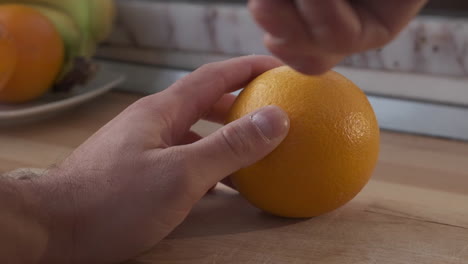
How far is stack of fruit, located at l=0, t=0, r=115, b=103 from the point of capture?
1097mm

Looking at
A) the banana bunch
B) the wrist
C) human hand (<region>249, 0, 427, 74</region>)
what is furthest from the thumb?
the banana bunch

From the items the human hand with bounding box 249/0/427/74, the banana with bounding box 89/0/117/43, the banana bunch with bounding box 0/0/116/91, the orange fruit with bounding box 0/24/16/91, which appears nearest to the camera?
the human hand with bounding box 249/0/427/74

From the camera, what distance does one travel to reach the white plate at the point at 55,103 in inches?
44.0

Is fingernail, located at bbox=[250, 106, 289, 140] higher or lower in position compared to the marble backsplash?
higher

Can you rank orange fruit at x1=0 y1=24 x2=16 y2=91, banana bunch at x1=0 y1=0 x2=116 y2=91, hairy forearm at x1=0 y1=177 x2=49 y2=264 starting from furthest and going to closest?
1. banana bunch at x1=0 y1=0 x2=116 y2=91
2. orange fruit at x1=0 y1=24 x2=16 y2=91
3. hairy forearm at x1=0 y1=177 x2=49 y2=264

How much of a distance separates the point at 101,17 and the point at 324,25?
1.06 m

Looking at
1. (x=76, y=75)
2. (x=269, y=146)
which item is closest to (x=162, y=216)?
(x=269, y=146)

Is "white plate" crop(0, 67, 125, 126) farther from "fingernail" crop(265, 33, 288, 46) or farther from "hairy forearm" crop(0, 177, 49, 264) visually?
"fingernail" crop(265, 33, 288, 46)

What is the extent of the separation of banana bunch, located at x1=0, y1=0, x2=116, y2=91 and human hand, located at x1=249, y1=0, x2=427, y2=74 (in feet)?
2.95

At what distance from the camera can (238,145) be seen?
637mm

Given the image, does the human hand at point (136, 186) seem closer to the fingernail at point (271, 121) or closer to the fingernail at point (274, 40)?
the fingernail at point (271, 121)

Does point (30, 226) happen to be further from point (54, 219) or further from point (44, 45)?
point (44, 45)

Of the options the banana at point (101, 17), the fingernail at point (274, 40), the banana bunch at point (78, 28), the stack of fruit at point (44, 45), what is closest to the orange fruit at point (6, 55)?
the stack of fruit at point (44, 45)

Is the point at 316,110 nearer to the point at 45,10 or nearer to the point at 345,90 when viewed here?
the point at 345,90
